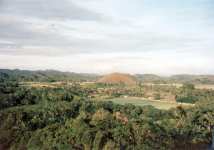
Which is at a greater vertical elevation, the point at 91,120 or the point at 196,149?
the point at 91,120

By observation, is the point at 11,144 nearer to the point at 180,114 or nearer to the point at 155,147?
the point at 155,147

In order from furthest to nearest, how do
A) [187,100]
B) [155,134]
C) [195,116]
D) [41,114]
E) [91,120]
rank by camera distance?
1. [187,100]
2. [195,116]
3. [41,114]
4. [91,120]
5. [155,134]

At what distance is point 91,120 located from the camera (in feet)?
102

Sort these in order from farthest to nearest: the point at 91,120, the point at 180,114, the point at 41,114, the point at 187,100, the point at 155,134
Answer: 1. the point at 187,100
2. the point at 180,114
3. the point at 41,114
4. the point at 91,120
5. the point at 155,134

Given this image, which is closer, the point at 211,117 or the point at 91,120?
the point at 91,120

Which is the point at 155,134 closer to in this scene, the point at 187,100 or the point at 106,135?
the point at 106,135

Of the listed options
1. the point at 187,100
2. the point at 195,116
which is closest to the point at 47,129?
the point at 195,116

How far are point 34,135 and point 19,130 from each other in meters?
2.61

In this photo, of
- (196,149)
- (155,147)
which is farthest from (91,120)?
(196,149)

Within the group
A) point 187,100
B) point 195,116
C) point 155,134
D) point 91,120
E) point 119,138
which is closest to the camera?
point 119,138

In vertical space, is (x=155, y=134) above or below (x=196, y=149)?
above

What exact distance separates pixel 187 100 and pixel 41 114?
51642 millimetres

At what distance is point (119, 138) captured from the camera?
81.9 ft

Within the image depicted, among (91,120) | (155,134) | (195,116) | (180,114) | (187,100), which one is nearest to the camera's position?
(155,134)
